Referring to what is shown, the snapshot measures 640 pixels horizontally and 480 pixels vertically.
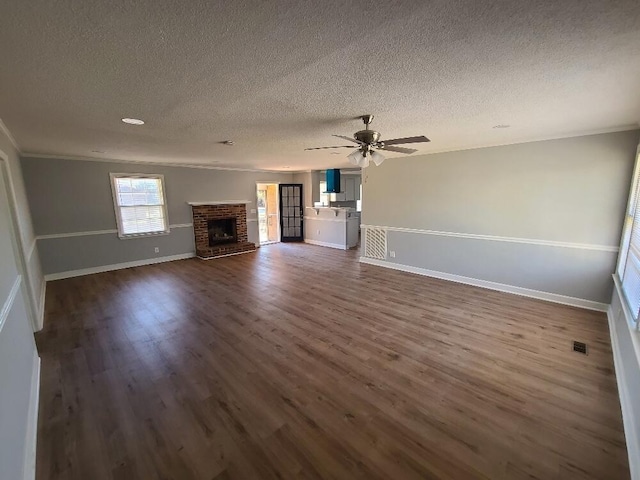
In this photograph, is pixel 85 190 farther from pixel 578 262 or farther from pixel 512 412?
pixel 578 262

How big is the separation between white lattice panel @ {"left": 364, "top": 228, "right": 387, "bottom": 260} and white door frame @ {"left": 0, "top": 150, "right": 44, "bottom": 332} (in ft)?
17.9

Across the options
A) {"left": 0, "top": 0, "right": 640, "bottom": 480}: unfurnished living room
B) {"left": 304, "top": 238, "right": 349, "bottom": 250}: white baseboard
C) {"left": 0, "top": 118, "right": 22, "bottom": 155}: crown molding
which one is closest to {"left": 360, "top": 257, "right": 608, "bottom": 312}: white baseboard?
{"left": 0, "top": 0, "right": 640, "bottom": 480}: unfurnished living room

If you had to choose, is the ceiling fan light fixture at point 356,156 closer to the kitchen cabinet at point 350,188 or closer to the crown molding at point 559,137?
the crown molding at point 559,137

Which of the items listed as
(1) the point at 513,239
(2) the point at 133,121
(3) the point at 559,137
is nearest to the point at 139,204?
(2) the point at 133,121

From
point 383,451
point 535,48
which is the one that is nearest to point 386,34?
point 535,48

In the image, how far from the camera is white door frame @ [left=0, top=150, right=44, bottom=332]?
307 cm

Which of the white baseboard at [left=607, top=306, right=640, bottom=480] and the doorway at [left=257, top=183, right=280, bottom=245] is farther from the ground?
the doorway at [left=257, top=183, right=280, bottom=245]

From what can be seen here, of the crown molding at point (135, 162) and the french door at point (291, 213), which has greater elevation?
the crown molding at point (135, 162)

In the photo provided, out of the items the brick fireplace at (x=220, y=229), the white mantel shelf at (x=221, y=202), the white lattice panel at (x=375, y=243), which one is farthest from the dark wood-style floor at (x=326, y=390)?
the white mantel shelf at (x=221, y=202)

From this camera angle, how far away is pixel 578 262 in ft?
12.2

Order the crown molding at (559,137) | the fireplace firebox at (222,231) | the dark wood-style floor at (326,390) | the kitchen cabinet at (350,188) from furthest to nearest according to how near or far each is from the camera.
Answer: the kitchen cabinet at (350,188)
the fireplace firebox at (222,231)
the crown molding at (559,137)
the dark wood-style floor at (326,390)

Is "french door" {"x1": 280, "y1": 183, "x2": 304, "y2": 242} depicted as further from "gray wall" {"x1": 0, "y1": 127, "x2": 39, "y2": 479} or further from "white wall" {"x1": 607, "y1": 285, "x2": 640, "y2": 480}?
"white wall" {"x1": 607, "y1": 285, "x2": 640, "y2": 480}

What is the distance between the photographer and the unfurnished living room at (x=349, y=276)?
1335 millimetres

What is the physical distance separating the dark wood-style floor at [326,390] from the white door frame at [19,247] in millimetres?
241
